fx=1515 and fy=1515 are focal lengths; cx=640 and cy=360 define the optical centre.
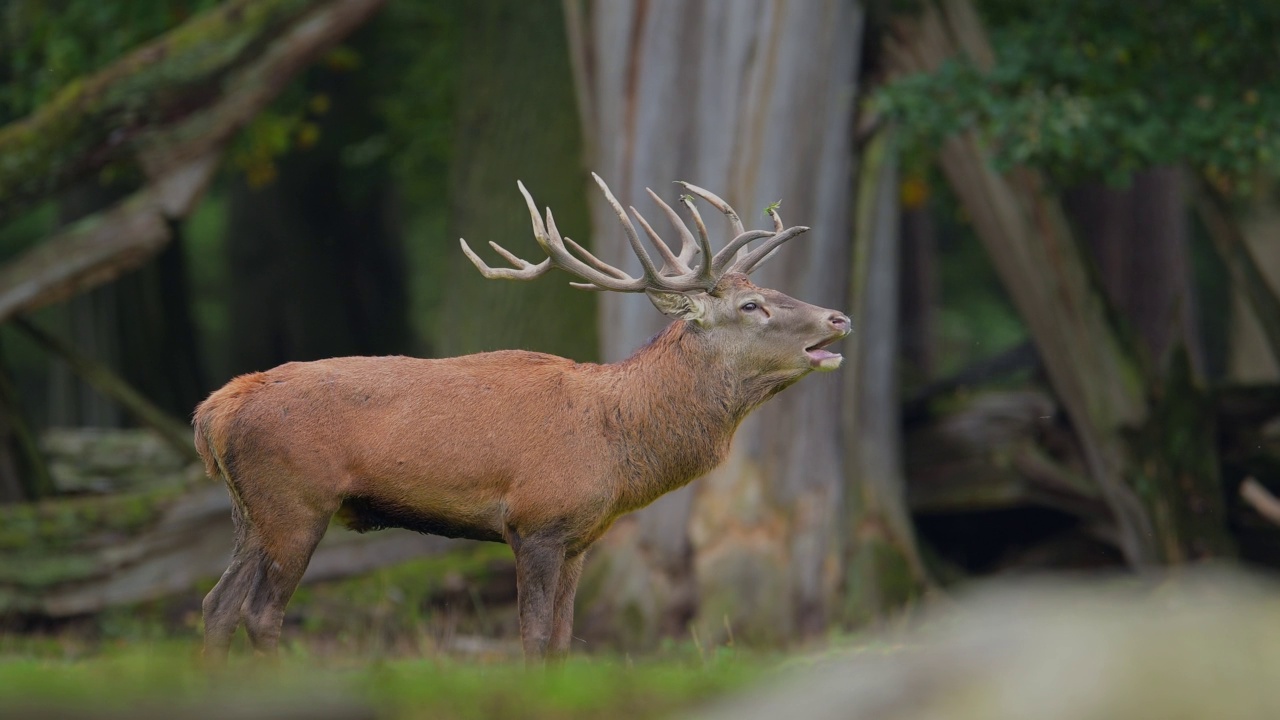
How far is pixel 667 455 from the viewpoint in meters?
6.55

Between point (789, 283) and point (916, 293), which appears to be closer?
point (789, 283)

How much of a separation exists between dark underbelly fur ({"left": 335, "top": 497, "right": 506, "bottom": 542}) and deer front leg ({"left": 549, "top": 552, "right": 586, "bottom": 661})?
0.37m

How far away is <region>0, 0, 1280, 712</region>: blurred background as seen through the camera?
441 inches

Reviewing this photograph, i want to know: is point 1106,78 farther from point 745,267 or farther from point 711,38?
point 745,267

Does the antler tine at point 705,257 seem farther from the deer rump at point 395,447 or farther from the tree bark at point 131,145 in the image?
the tree bark at point 131,145

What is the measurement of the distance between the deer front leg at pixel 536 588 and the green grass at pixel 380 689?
722 mm

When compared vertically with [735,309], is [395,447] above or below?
below

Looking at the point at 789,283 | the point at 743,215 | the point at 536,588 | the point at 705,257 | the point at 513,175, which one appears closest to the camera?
the point at 536,588

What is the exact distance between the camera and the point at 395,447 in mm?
5992

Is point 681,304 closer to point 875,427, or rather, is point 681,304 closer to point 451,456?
point 451,456

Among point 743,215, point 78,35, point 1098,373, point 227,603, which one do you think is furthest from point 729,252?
point 78,35

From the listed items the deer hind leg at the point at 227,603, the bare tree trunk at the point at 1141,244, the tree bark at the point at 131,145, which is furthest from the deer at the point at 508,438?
the bare tree trunk at the point at 1141,244

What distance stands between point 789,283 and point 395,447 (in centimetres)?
599

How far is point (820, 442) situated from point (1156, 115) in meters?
3.47
